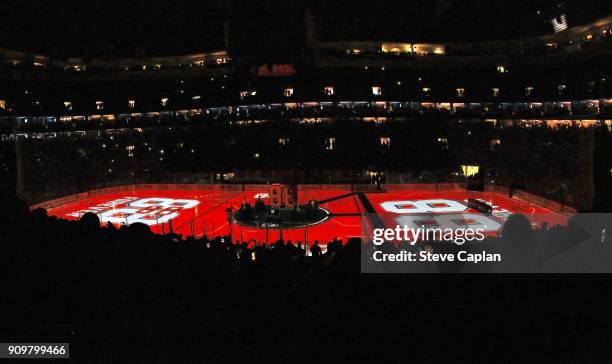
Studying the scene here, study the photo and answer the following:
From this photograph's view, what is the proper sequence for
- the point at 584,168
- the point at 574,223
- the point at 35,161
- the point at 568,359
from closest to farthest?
the point at 568,359 < the point at 574,223 < the point at 584,168 < the point at 35,161

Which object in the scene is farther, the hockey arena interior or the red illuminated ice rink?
the hockey arena interior

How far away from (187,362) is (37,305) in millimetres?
2460

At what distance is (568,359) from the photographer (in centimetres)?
377

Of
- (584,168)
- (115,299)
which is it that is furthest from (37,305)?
(584,168)

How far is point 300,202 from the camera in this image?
2486 centimetres

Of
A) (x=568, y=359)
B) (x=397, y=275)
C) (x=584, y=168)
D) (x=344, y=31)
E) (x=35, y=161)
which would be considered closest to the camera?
(x=568, y=359)

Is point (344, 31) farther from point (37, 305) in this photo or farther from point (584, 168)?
point (37, 305)

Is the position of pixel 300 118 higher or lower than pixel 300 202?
higher

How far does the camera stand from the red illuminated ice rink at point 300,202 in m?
18.5

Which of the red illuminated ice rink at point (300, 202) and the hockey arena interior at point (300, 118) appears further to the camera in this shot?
the hockey arena interior at point (300, 118)

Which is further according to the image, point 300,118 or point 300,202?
point 300,118

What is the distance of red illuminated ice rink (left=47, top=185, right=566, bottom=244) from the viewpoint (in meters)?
18.5

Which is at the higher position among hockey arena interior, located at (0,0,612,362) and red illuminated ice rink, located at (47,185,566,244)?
hockey arena interior, located at (0,0,612,362)

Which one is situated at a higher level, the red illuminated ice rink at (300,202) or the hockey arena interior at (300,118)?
the hockey arena interior at (300,118)
